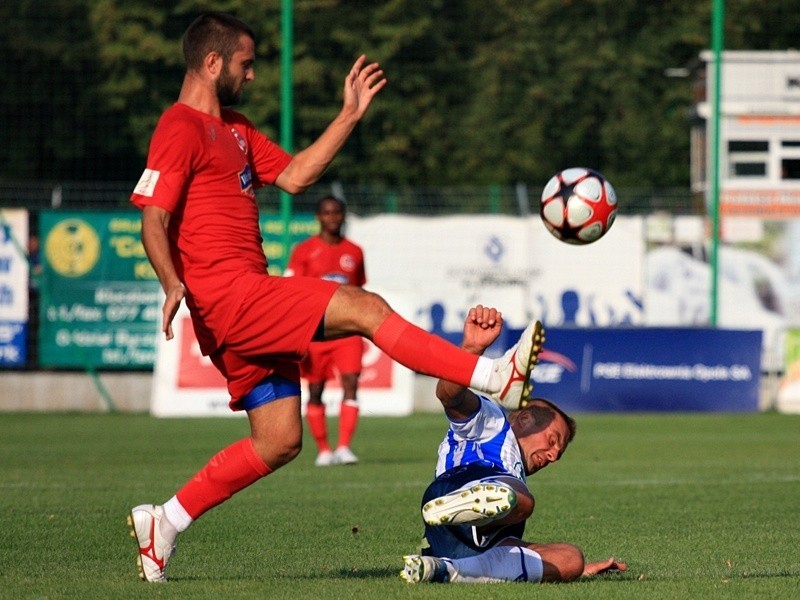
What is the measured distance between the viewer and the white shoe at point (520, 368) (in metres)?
5.59

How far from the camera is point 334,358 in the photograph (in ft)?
45.2

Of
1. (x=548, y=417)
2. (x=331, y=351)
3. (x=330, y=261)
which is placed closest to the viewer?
(x=548, y=417)

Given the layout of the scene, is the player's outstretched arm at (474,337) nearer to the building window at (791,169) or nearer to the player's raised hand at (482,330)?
the player's raised hand at (482,330)

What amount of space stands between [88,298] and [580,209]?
567 inches

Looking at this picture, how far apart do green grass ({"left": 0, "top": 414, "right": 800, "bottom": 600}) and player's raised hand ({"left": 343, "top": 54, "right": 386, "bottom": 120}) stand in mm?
2091

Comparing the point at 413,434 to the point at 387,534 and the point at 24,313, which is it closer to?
the point at 24,313

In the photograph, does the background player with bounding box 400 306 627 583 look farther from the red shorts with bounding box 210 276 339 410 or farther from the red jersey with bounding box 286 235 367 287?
the red jersey with bounding box 286 235 367 287

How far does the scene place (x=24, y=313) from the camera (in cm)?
2094

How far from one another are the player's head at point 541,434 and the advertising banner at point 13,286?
15.4 meters

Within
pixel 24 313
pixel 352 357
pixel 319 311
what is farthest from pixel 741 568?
pixel 24 313

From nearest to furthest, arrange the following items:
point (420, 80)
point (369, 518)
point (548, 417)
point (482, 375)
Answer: point (482, 375) < point (548, 417) < point (369, 518) < point (420, 80)

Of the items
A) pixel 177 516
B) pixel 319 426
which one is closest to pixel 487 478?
pixel 177 516

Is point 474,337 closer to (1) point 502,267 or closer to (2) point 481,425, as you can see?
(2) point 481,425

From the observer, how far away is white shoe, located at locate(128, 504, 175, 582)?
6265 mm
